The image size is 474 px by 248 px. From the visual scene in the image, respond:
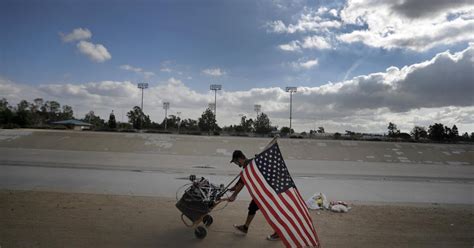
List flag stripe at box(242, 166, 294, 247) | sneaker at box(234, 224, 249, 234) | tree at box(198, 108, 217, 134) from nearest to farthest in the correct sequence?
flag stripe at box(242, 166, 294, 247), sneaker at box(234, 224, 249, 234), tree at box(198, 108, 217, 134)

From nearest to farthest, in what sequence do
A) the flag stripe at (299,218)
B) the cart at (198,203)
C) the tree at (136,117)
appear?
the flag stripe at (299,218) → the cart at (198,203) → the tree at (136,117)

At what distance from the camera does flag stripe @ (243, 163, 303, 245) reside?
477cm

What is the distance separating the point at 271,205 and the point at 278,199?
0.48 ft

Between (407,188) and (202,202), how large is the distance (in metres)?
11.3

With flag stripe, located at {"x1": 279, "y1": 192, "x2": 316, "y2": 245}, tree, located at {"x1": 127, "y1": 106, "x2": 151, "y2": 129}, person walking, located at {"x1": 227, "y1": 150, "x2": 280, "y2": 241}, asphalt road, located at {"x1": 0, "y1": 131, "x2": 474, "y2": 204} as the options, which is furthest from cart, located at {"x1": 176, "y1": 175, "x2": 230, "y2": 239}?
tree, located at {"x1": 127, "y1": 106, "x2": 151, "y2": 129}

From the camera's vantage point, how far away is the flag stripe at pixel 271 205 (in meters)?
4.77

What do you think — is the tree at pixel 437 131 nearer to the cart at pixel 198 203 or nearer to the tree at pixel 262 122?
the tree at pixel 262 122

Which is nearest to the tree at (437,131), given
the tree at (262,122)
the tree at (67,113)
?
the tree at (262,122)

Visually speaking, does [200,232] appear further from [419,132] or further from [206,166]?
[419,132]

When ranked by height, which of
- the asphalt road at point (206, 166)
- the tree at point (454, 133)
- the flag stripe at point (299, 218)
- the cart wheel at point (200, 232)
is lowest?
the asphalt road at point (206, 166)

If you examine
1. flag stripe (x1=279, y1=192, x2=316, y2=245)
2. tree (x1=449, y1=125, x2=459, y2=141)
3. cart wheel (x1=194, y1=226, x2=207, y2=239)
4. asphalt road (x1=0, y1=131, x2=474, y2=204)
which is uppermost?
tree (x1=449, y1=125, x2=459, y2=141)

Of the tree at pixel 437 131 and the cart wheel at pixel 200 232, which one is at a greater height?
the tree at pixel 437 131

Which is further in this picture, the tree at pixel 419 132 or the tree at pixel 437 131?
the tree at pixel 419 132

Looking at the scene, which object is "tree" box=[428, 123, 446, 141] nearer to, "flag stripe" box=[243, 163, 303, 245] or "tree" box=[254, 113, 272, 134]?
"tree" box=[254, 113, 272, 134]
